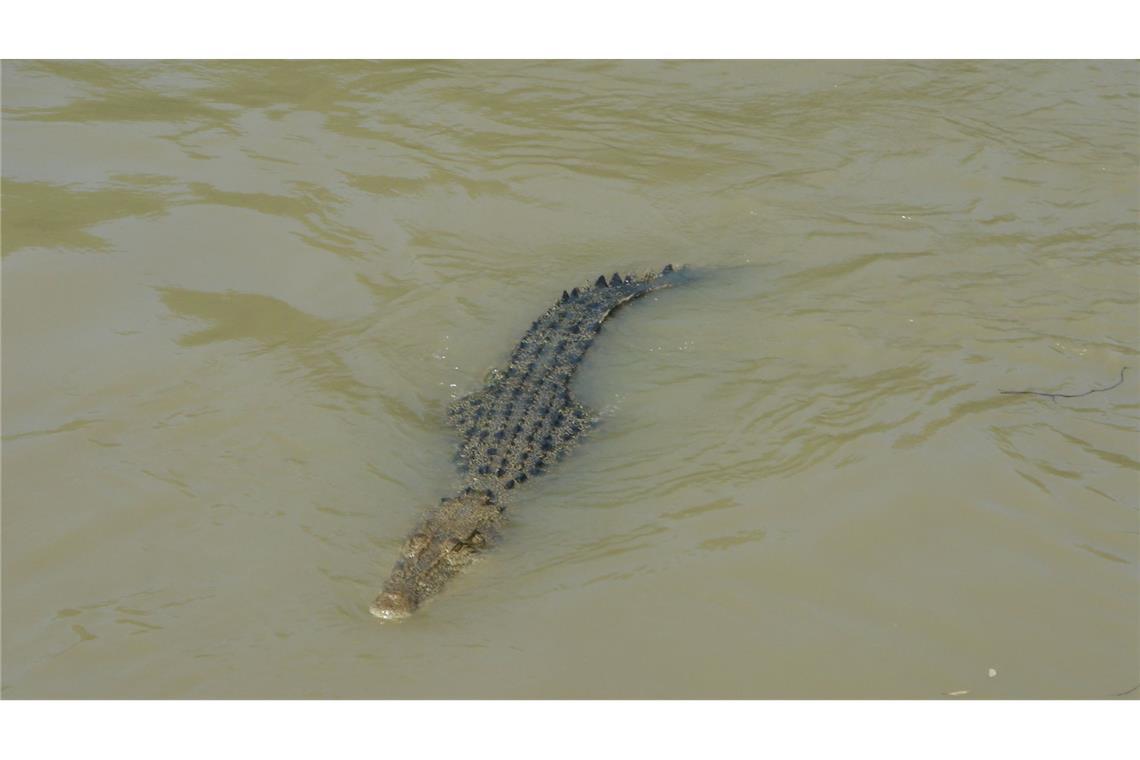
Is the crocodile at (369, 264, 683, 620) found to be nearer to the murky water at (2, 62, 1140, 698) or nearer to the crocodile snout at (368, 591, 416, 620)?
the crocodile snout at (368, 591, 416, 620)

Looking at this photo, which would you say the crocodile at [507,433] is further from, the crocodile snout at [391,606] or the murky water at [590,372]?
the murky water at [590,372]

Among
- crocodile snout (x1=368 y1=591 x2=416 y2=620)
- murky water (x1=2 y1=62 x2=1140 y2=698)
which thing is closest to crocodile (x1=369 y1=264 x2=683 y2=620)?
crocodile snout (x1=368 y1=591 x2=416 y2=620)

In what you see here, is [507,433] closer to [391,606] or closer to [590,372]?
[590,372]

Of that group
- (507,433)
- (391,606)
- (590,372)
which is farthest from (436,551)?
(590,372)

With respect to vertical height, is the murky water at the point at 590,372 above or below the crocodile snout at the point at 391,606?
above

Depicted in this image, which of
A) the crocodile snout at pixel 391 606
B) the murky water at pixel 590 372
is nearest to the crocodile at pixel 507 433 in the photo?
the crocodile snout at pixel 391 606

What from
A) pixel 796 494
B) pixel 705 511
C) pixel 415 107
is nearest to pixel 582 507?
pixel 705 511

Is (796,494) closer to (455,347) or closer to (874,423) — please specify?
(874,423)
